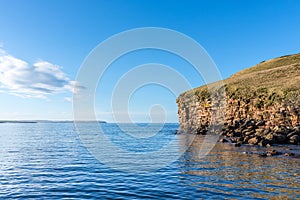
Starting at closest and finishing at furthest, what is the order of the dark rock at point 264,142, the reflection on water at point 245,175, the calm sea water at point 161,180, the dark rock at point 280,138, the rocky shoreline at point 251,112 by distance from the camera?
1. the calm sea water at point 161,180
2. the reflection on water at point 245,175
3. the dark rock at point 264,142
4. the dark rock at point 280,138
5. the rocky shoreline at point 251,112

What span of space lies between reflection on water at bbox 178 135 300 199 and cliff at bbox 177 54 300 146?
17620 millimetres

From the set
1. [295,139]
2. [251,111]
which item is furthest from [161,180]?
[251,111]

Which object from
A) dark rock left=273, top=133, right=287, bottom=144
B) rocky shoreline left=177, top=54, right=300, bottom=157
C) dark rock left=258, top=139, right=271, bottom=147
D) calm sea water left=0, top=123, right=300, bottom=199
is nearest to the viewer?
calm sea water left=0, top=123, right=300, bottom=199

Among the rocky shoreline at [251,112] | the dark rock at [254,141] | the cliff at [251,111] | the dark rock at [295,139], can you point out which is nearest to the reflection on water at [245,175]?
the rocky shoreline at [251,112]

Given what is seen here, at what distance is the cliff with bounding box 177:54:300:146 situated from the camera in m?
51.9

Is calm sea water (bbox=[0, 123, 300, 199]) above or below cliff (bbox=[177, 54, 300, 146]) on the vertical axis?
below

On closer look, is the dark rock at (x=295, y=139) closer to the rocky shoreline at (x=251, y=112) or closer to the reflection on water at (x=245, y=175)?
the rocky shoreline at (x=251, y=112)

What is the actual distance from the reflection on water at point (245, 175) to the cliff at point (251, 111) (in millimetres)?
17620

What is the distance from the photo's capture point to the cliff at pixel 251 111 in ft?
170

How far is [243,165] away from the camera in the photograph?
28.4 m

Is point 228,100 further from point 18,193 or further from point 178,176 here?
point 18,193

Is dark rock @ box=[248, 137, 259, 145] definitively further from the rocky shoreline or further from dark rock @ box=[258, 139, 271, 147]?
dark rock @ box=[258, 139, 271, 147]

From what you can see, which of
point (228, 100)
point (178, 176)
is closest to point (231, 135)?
point (228, 100)

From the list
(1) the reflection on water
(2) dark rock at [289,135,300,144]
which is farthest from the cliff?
(1) the reflection on water
